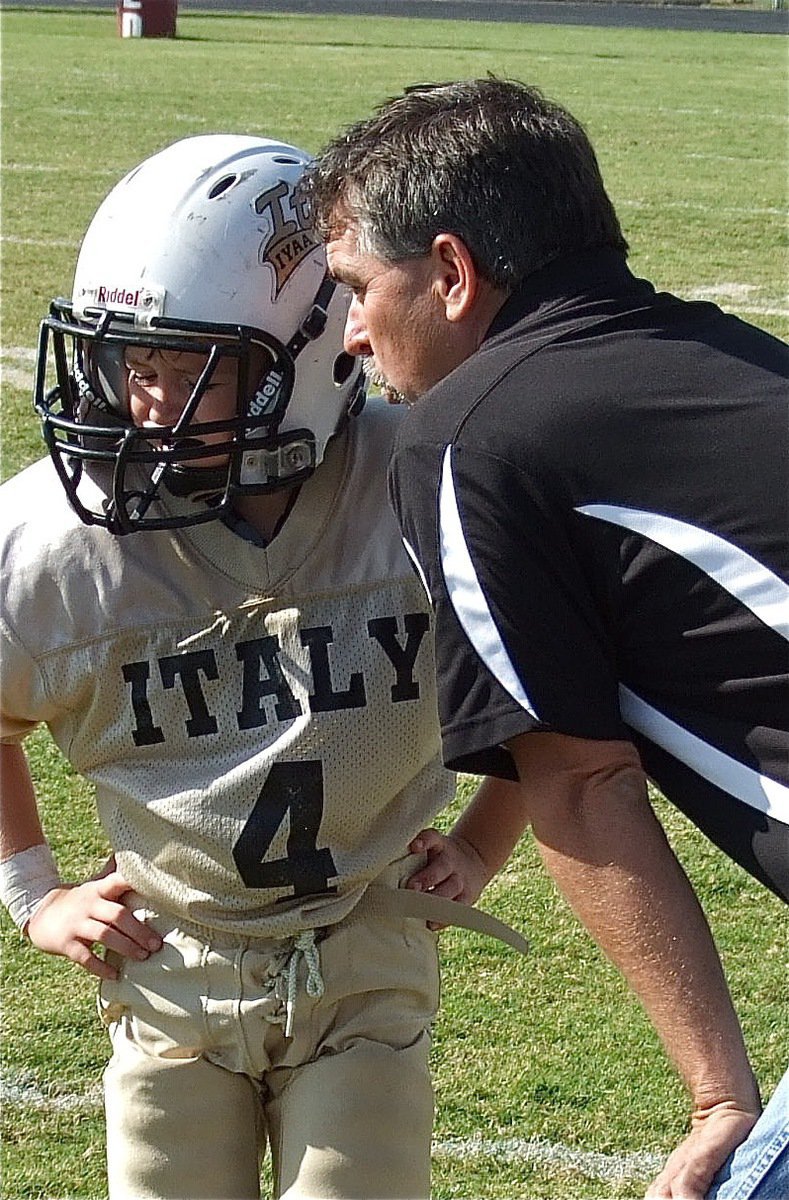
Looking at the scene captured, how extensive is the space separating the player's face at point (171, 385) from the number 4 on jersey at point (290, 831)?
1.49ft

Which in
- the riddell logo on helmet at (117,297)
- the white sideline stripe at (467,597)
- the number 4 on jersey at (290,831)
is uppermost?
the riddell logo on helmet at (117,297)

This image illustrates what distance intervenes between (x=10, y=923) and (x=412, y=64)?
788 inches

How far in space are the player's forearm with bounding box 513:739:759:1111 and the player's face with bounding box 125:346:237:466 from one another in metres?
0.74

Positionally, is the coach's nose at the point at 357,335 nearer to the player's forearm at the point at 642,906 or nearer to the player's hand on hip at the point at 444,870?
the player's forearm at the point at 642,906

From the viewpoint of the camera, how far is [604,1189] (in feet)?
9.93

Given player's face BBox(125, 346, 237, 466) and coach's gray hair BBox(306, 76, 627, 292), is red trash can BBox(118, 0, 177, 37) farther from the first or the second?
coach's gray hair BBox(306, 76, 627, 292)

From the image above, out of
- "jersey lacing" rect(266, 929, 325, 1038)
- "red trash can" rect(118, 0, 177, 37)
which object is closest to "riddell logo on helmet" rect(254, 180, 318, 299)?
"jersey lacing" rect(266, 929, 325, 1038)

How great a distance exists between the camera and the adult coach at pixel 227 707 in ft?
7.59

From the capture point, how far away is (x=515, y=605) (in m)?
1.80

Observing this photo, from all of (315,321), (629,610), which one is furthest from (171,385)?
(629,610)

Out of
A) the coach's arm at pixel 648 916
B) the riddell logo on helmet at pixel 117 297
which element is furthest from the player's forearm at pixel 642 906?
the riddell logo on helmet at pixel 117 297

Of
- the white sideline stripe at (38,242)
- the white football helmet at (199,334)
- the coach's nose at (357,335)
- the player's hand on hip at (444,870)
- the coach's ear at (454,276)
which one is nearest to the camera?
the coach's ear at (454,276)

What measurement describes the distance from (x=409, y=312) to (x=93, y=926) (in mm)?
1002

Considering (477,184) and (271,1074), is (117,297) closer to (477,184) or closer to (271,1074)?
(477,184)
